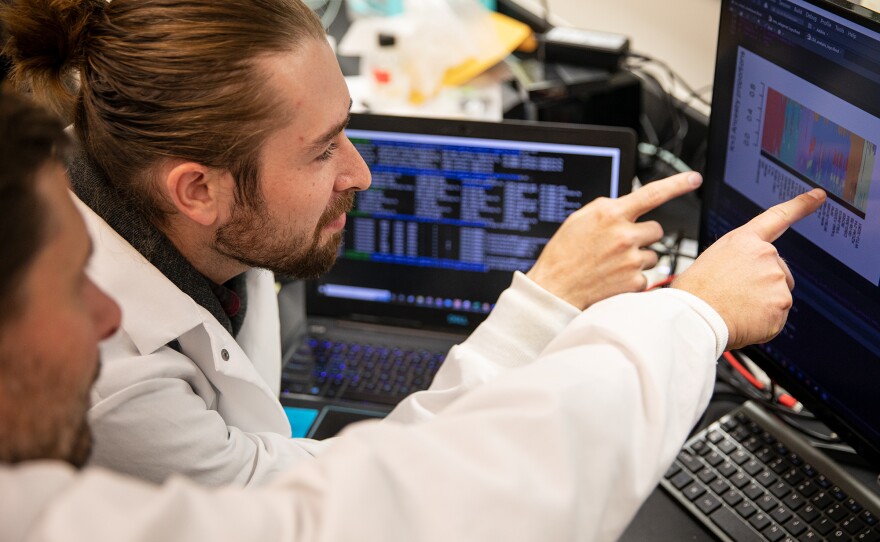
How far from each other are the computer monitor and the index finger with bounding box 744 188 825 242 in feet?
0.04

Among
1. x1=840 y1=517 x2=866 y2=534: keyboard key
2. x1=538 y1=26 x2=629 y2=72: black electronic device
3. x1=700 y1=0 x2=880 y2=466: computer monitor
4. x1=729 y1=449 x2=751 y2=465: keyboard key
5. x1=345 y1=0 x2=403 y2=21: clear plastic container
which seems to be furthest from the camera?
x1=345 y1=0 x2=403 y2=21: clear plastic container

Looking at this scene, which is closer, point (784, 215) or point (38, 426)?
point (38, 426)

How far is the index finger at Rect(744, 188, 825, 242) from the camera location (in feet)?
2.97

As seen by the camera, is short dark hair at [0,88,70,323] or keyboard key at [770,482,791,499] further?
keyboard key at [770,482,791,499]

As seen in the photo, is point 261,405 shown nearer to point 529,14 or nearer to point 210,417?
point 210,417

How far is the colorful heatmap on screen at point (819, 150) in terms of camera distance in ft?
2.82

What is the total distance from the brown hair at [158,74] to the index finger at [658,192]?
414 mm

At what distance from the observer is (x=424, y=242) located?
1.34 m

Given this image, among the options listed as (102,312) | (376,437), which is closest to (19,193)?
(102,312)

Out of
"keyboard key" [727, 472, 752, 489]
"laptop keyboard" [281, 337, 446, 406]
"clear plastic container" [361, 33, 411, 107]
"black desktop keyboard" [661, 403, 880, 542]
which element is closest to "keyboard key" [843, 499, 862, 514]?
"black desktop keyboard" [661, 403, 880, 542]

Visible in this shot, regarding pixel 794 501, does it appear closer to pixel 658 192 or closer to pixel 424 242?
pixel 658 192

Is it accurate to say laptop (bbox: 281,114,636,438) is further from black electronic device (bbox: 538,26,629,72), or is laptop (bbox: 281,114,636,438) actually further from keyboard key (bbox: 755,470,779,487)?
black electronic device (bbox: 538,26,629,72)

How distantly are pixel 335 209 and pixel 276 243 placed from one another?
86 mm

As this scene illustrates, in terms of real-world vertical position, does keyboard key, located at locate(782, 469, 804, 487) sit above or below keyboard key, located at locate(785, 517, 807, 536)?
above
